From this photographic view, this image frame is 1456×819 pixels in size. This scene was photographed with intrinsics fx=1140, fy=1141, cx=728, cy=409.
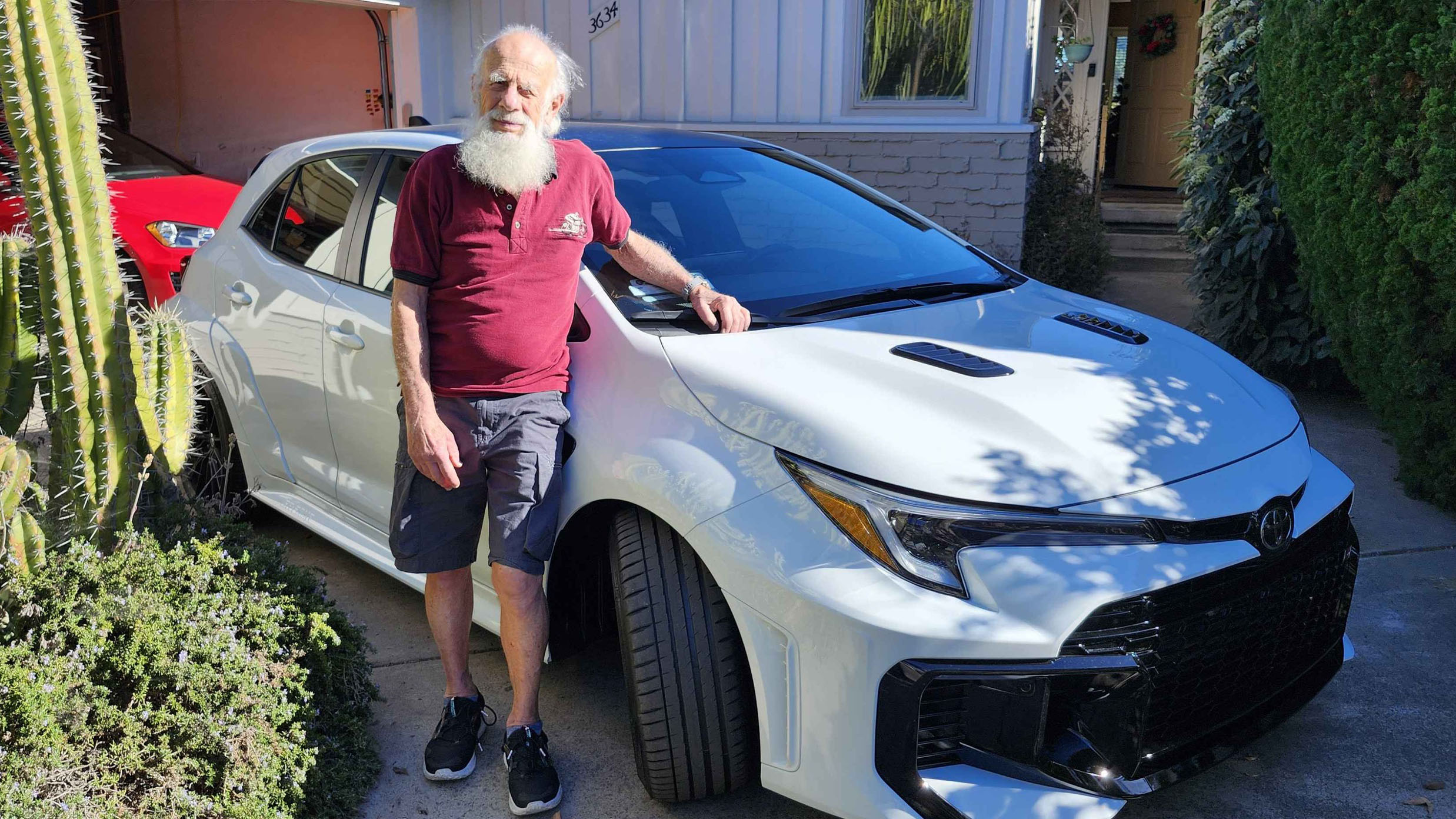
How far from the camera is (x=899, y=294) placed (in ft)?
10.1

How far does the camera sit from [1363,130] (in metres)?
4.30

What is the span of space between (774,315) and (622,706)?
118cm

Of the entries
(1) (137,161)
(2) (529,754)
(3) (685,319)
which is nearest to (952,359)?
(3) (685,319)

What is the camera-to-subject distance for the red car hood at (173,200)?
6.73 meters

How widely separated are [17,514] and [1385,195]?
452cm

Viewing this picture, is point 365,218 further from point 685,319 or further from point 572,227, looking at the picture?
point 685,319

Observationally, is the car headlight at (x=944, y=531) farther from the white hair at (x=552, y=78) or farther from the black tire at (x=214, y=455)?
the black tire at (x=214, y=455)

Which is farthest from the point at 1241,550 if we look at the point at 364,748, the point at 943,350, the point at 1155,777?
the point at 364,748

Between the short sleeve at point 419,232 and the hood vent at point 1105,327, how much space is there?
1.62 meters

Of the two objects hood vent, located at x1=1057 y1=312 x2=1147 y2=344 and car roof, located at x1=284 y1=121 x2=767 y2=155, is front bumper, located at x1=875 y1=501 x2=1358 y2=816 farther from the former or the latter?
car roof, located at x1=284 y1=121 x2=767 y2=155

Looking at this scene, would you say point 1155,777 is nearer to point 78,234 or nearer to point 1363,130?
point 78,234

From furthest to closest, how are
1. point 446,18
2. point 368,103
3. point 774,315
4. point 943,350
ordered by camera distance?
1. point 368,103
2. point 446,18
3. point 774,315
4. point 943,350

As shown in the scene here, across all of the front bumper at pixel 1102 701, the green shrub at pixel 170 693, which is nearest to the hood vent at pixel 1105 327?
the front bumper at pixel 1102 701

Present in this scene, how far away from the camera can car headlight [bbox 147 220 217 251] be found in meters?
6.67
